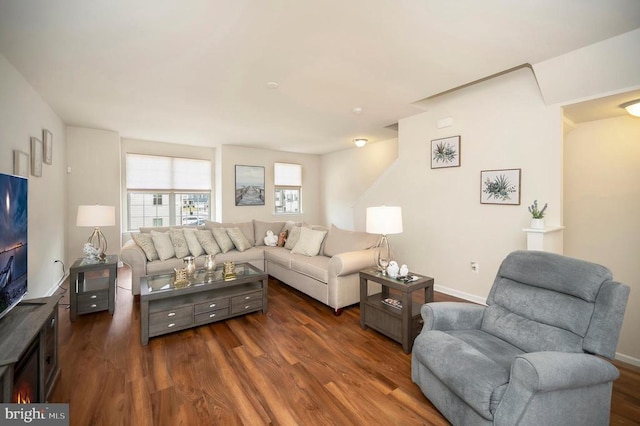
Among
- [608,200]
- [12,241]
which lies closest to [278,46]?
[12,241]

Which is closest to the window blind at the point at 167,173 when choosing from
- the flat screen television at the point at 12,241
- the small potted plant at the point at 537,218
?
the flat screen television at the point at 12,241

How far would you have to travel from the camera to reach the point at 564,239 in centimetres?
345

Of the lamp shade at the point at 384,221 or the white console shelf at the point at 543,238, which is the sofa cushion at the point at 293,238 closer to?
the lamp shade at the point at 384,221

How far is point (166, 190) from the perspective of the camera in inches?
242

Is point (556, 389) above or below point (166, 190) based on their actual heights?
below

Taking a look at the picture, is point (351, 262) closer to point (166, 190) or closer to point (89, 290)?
point (89, 290)

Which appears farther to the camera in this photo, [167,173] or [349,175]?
[349,175]

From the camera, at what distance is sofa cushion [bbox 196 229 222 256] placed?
13.9 feet

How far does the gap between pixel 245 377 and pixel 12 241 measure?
178cm

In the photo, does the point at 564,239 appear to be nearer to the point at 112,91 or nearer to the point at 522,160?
the point at 522,160

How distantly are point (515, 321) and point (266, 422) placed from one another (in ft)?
5.57

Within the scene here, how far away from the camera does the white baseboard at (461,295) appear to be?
3.50m

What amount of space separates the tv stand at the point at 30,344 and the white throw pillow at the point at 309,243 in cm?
266

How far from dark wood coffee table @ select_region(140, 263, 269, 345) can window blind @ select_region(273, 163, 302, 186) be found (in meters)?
4.28
